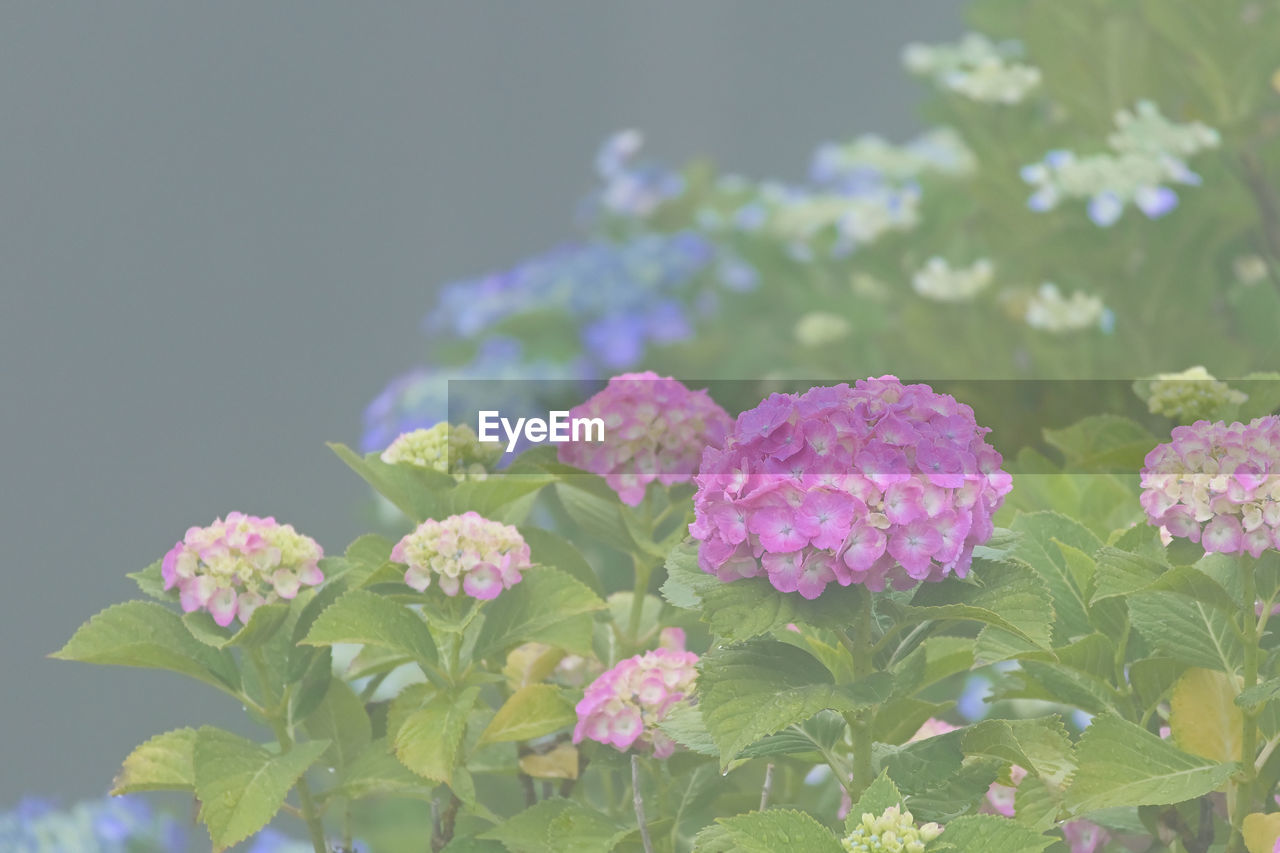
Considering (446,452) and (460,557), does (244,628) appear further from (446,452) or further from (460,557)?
(446,452)

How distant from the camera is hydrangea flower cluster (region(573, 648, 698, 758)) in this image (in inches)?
41.3

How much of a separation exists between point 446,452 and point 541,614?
199 millimetres

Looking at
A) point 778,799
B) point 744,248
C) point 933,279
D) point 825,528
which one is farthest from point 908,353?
point 825,528

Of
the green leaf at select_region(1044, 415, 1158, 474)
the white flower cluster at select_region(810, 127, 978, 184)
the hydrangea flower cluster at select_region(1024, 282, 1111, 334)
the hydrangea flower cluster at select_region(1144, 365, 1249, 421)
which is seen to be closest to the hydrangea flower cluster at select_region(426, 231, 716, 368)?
A: the white flower cluster at select_region(810, 127, 978, 184)

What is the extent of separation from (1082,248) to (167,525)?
6.77 ft

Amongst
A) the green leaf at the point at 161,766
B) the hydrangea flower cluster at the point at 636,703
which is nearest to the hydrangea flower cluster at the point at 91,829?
the green leaf at the point at 161,766

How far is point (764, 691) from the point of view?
0.87 meters

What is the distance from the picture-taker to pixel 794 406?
902mm

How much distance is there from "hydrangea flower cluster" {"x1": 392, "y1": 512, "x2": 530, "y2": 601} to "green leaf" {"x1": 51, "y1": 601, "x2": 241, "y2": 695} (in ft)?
0.53

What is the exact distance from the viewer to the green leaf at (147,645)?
1.05 m

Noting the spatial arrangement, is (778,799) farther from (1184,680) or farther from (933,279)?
(933,279)

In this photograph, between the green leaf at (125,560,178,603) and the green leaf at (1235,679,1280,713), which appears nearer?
the green leaf at (1235,679,1280,713)

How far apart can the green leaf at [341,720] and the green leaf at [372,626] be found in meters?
0.11

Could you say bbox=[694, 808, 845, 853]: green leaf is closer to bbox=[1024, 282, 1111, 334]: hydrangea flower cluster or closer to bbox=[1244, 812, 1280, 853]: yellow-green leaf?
bbox=[1244, 812, 1280, 853]: yellow-green leaf
